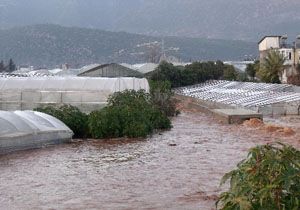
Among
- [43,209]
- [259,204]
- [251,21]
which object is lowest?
[43,209]

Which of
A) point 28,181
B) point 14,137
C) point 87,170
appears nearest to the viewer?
point 28,181

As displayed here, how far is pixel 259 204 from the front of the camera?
5043 mm

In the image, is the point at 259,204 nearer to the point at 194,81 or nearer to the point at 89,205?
the point at 89,205

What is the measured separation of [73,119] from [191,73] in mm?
43471

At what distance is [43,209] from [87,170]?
425cm

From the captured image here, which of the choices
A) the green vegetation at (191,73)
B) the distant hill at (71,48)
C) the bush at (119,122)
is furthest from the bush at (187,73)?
the distant hill at (71,48)

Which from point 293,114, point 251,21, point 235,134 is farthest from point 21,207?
point 251,21

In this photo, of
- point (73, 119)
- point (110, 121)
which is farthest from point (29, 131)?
point (110, 121)

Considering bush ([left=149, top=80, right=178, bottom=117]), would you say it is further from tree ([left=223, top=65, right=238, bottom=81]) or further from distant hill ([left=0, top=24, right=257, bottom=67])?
distant hill ([left=0, top=24, right=257, bottom=67])

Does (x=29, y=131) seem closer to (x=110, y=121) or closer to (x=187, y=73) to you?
(x=110, y=121)

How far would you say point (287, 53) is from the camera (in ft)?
236

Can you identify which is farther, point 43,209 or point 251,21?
Result: point 251,21

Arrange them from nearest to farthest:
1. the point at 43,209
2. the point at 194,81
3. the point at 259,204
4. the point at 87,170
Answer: the point at 259,204
the point at 43,209
the point at 87,170
the point at 194,81

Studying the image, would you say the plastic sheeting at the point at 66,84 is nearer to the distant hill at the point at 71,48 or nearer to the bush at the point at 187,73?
the bush at the point at 187,73
